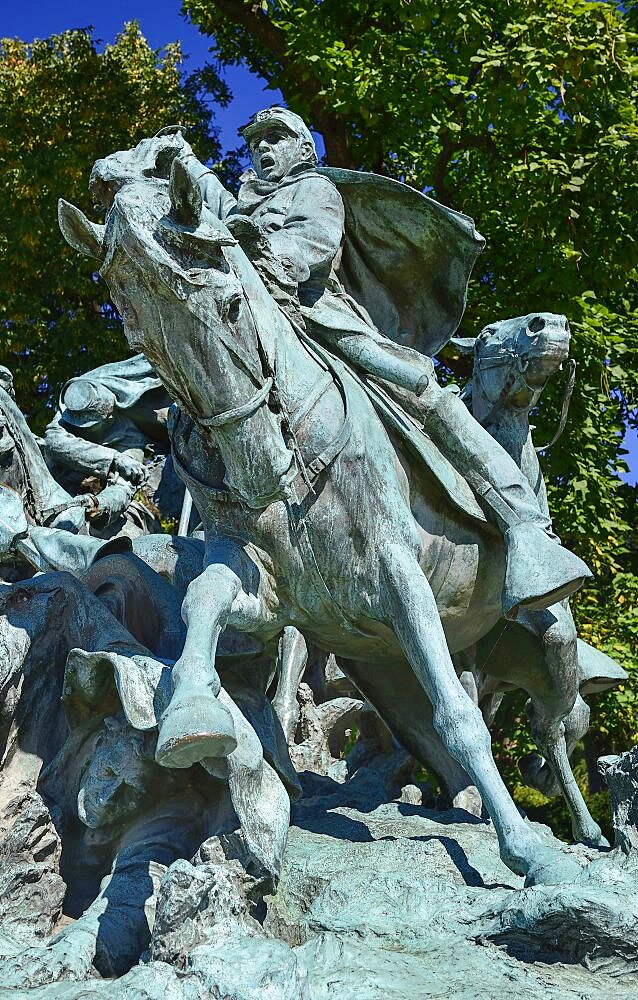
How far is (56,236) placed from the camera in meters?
13.5

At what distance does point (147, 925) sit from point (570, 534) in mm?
7870

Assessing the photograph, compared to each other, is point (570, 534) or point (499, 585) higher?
point (570, 534)

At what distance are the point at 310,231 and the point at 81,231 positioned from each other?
3.59 feet

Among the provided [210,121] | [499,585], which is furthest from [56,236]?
[499,585]

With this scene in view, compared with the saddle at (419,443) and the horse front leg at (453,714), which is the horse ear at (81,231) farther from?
the horse front leg at (453,714)

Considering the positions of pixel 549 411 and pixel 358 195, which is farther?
pixel 549 411

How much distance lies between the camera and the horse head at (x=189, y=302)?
4.12 metres

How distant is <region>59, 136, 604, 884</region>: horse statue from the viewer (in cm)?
411

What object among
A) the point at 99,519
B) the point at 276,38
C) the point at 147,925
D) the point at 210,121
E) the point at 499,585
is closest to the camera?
the point at 147,925

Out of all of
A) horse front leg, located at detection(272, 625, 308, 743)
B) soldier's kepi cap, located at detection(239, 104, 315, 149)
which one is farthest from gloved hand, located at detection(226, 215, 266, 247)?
horse front leg, located at detection(272, 625, 308, 743)

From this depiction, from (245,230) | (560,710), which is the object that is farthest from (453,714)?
(245,230)

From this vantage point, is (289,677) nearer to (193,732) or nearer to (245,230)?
(245,230)

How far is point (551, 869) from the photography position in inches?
149

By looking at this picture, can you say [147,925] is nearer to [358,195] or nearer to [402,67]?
[358,195]
